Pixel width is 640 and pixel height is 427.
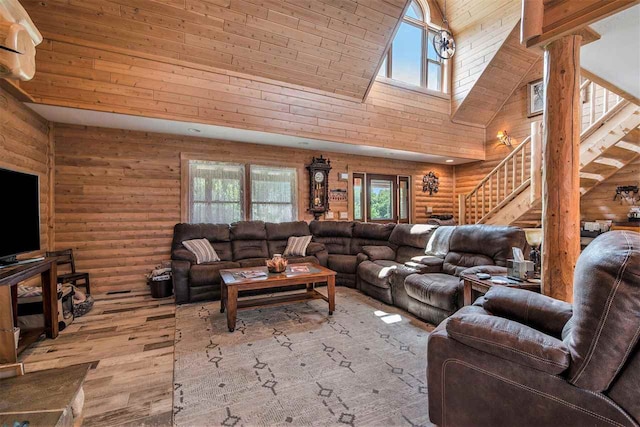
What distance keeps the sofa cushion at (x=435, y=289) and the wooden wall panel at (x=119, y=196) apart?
389cm

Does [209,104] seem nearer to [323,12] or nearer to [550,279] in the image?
[323,12]

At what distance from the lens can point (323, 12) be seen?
416 cm

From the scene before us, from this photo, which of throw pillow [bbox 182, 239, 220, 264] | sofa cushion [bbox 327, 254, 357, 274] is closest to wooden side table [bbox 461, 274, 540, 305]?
sofa cushion [bbox 327, 254, 357, 274]

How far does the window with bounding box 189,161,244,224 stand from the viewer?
16.3 feet

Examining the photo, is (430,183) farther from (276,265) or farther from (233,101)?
(276,265)

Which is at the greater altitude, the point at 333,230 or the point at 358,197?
the point at 358,197

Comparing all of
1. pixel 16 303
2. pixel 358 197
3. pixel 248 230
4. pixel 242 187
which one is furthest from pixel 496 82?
pixel 16 303

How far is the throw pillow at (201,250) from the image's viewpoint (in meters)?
4.20

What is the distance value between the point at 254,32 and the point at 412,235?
3.79 meters

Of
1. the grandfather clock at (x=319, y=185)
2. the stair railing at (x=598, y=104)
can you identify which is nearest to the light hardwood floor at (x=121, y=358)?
the grandfather clock at (x=319, y=185)

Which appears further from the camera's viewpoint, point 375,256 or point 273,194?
point 273,194

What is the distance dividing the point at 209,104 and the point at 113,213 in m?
2.30

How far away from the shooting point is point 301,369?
219 centimetres

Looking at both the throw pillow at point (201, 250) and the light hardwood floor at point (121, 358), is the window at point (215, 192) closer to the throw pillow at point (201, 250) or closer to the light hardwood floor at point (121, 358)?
the throw pillow at point (201, 250)
